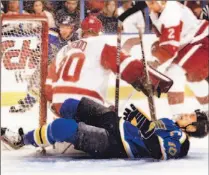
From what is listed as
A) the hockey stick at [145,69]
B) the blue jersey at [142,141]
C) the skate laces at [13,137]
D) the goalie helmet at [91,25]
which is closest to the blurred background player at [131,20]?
the hockey stick at [145,69]

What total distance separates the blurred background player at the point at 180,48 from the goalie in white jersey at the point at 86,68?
0.56ft

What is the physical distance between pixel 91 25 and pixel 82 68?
23 cm

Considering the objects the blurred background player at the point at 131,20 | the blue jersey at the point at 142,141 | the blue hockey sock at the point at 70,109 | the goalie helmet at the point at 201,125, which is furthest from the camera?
the blurred background player at the point at 131,20

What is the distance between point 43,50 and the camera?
91.9 inches

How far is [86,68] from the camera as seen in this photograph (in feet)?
7.81

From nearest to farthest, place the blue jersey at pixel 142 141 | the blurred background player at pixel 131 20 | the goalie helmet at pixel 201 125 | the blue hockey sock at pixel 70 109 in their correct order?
the blue jersey at pixel 142 141
the blue hockey sock at pixel 70 109
the goalie helmet at pixel 201 125
the blurred background player at pixel 131 20

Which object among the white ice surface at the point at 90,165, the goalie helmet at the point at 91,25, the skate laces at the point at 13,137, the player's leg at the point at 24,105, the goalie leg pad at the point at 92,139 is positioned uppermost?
the goalie helmet at the point at 91,25

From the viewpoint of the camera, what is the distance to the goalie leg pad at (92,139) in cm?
189

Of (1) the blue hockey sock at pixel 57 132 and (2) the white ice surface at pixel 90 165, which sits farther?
(1) the blue hockey sock at pixel 57 132

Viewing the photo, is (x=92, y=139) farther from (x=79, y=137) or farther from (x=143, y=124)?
(x=143, y=124)

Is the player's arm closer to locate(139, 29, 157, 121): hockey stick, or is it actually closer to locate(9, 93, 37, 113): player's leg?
locate(139, 29, 157, 121): hockey stick

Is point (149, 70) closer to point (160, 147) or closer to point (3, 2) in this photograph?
point (160, 147)

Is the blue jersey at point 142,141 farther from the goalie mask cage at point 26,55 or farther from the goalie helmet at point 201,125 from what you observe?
the goalie mask cage at point 26,55

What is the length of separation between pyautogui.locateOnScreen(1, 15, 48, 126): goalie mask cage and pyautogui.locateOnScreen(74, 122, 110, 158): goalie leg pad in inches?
19.8
